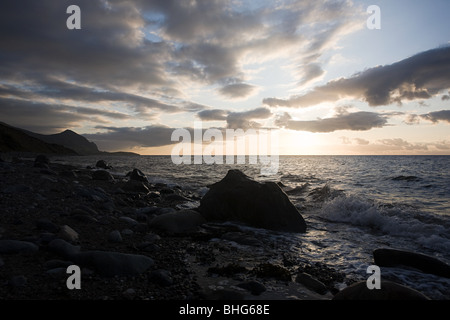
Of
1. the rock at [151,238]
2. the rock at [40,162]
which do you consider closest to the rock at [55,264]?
the rock at [151,238]

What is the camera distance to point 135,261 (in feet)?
16.8

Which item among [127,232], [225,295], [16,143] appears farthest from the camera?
[16,143]

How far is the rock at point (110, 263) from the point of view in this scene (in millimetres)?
4762

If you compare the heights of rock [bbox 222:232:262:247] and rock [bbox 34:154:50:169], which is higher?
rock [bbox 34:154:50:169]

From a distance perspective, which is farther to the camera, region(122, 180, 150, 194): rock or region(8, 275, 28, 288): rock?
region(122, 180, 150, 194): rock

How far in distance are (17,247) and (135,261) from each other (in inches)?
→ 96.0

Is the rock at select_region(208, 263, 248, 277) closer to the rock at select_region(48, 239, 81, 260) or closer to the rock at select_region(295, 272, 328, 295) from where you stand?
the rock at select_region(295, 272, 328, 295)

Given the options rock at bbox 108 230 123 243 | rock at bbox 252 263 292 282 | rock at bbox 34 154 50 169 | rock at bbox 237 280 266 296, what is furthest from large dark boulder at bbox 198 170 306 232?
rock at bbox 34 154 50 169

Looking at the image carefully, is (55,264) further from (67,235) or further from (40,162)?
(40,162)

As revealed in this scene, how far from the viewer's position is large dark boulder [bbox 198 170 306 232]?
9.99 meters

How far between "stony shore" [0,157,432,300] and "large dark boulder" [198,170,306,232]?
1.20 meters

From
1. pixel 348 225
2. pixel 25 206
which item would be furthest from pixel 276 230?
pixel 25 206

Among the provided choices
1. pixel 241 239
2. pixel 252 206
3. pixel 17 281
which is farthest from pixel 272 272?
pixel 252 206

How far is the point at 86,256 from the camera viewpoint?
16.3 feet
